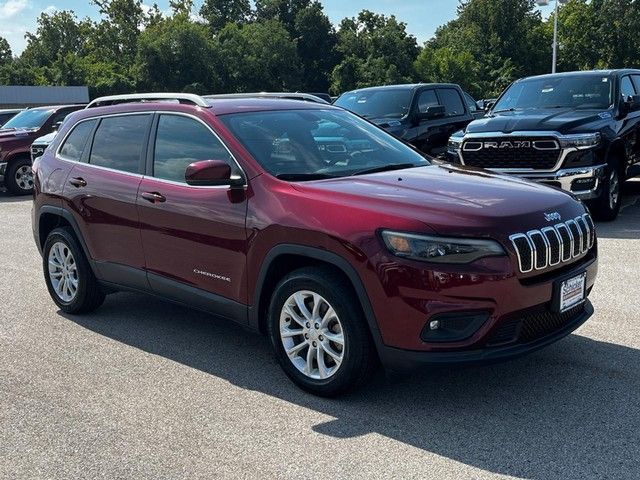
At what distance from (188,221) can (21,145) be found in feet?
39.9

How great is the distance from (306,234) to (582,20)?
7436 cm

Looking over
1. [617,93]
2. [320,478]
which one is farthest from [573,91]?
[320,478]

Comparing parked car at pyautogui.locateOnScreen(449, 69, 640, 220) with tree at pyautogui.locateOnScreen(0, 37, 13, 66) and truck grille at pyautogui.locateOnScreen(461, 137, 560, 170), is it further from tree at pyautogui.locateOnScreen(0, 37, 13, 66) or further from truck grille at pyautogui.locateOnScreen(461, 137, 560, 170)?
tree at pyautogui.locateOnScreen(0, 37, 13, 66)

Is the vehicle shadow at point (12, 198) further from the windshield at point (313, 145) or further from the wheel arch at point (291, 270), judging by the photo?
the wheel arch at point (291, 270)

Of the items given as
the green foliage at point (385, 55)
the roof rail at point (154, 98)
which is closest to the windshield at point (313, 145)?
the roof rail at point (154, 98)

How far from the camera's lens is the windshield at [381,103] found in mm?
12000

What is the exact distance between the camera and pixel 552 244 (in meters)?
3.90

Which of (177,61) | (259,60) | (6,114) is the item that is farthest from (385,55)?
(6,114)

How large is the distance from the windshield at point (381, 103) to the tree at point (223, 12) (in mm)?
90255

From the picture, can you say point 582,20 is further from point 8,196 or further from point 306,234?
point 306,234

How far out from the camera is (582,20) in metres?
70.6

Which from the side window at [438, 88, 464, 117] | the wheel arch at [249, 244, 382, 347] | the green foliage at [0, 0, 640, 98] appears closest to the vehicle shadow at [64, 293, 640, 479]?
the wheel arch at [249, 244, 382, 347]

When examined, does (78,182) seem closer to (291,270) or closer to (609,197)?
(291,270)

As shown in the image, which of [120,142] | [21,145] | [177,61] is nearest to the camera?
[120,142]
